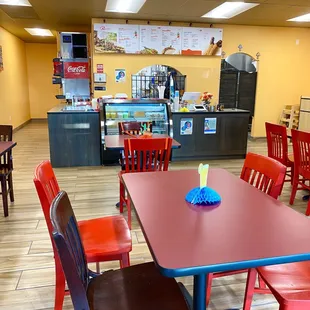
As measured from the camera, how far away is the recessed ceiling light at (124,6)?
5195mm

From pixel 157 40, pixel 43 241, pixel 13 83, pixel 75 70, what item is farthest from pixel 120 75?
pixel 43 241

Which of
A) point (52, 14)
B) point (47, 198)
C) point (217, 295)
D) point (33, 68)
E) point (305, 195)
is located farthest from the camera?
point (33, 68)

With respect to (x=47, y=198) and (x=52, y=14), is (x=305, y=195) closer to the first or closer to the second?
(x=47, y=198)

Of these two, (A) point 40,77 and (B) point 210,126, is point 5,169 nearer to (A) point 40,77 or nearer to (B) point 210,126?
(B) point 210,126

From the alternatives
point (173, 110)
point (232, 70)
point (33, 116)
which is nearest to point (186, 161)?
point (173, 110)

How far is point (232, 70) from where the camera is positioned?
744 centimetres

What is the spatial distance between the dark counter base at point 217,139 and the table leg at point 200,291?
4.23 m

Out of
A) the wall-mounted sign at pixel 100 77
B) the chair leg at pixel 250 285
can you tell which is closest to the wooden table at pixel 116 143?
the chair leg at pixel 250 285

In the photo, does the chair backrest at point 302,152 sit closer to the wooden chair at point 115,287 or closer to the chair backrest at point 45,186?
the wooden chair at point 115,287

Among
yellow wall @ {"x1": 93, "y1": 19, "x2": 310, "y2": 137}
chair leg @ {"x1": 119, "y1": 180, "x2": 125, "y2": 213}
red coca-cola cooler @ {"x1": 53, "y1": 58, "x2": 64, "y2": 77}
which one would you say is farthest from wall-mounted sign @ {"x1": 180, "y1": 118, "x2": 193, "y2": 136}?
red coca-cola cooler @ {"x1": 53, "y1": 58, "x2": 64, "y2": 77}

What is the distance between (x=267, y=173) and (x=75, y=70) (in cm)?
634

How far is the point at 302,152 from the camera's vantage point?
3348mm

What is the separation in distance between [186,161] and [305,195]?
7.23ft

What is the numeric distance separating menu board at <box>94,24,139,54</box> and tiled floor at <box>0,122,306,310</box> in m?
2.78
